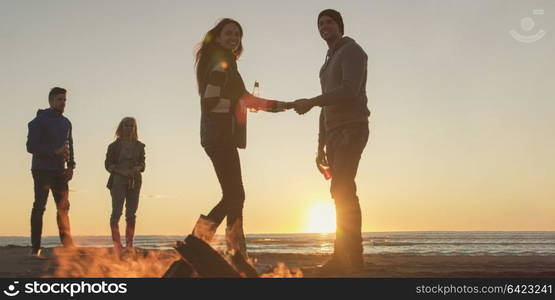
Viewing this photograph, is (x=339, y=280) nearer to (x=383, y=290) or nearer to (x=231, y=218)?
(x=383, y=290)

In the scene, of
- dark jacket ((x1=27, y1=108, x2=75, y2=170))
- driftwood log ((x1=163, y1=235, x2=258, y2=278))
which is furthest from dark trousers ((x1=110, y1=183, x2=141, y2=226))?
driftwood log ((x1=163, y1=235, x2=258, y2=278))

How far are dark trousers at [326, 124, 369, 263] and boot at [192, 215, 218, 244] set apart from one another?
5.81ft

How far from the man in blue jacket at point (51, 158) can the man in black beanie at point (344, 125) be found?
4793mm

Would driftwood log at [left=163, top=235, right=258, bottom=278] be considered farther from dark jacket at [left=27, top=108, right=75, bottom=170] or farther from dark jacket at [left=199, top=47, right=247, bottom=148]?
dark jacket at [left=27, top=108, right=75, bottom=170]

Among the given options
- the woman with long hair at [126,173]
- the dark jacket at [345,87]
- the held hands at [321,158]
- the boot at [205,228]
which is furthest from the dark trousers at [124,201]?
the boot at [205,228]

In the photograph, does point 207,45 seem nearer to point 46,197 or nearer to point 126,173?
point 126,173

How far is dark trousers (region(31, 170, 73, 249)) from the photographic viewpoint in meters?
9.14

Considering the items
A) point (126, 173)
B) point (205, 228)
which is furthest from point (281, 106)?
point (126, 173)

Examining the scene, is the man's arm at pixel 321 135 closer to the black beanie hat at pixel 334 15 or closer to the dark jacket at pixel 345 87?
the dark jacket at pixel 345 87

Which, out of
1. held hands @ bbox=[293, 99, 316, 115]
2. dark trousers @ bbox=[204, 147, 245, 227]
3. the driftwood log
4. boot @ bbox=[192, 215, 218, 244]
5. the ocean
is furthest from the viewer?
the ocean

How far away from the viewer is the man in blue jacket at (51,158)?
30.1 ft

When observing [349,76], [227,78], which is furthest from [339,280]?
Answer: [349,76]

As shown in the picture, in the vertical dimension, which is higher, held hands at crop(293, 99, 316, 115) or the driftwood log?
held hands at crop(293, 99, 316, 115)

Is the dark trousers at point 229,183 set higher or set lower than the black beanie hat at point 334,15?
lower
